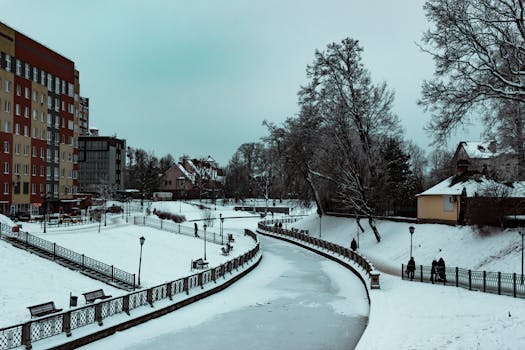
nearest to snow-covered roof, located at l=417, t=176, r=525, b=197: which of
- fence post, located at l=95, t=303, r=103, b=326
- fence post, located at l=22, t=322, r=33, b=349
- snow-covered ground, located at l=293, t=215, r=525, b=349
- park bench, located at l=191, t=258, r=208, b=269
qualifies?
snow-covered ground, located at l=293, t=215, r=525, b=349

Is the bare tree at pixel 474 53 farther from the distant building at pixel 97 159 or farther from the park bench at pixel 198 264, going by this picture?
the distant building at pixel 97 159

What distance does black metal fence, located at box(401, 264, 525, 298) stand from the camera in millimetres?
19734

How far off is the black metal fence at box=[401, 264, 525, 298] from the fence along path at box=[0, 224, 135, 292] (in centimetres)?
1553

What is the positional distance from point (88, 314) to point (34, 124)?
47.2 m

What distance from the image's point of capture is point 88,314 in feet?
56.0

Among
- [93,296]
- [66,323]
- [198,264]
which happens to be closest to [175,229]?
[198,264]

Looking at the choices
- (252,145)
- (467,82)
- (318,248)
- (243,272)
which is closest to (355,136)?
(318,248)

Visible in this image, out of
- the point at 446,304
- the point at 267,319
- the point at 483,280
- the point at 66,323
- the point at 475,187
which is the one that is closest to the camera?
the point at 66,323

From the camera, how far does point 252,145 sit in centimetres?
13150

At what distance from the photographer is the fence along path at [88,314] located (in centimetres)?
1440

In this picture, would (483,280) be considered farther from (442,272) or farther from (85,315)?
(85,315)

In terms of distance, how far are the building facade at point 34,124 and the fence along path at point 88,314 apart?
1434 inches

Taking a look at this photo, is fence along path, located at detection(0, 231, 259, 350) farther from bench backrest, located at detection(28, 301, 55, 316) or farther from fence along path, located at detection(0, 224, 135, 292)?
fence along path, located at detection(0, 224, 135, 292)

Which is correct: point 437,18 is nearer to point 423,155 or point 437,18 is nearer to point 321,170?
point 321,170
